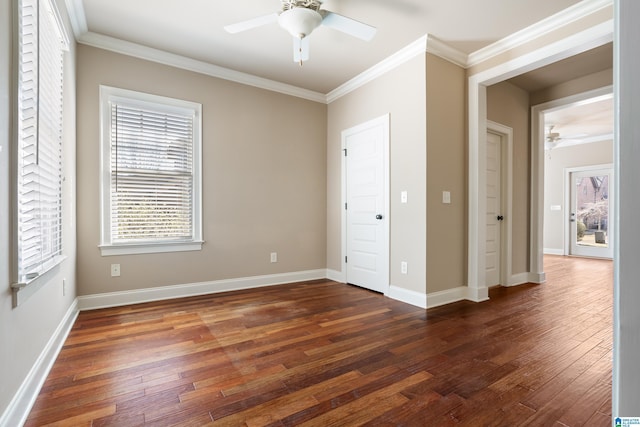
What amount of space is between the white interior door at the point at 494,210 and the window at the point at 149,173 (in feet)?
11.6

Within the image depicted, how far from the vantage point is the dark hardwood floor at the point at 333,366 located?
5.13 feet

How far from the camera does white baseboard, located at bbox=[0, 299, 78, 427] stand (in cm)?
142

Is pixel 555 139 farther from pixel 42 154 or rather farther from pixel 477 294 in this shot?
pixel 42 154

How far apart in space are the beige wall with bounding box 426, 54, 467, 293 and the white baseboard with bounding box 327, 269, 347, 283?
1.38m

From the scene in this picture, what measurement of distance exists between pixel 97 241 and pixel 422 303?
3.26 meters

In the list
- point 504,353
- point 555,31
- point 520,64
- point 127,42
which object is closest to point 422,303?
point 504,353

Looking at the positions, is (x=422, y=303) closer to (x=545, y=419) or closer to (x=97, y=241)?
(x=545, y=419)

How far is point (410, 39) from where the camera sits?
326 centimetres

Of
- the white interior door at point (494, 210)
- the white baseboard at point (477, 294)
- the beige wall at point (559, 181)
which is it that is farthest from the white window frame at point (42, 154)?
the beige wall at point (559, 181)

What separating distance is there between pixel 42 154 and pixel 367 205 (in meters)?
3.09

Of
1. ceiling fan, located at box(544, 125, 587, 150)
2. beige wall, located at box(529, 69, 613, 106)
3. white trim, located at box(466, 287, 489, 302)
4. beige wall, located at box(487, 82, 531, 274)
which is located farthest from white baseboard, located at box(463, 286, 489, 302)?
ceiling fan, located at box(544, 125, 587, 150)

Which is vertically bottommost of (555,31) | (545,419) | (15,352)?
(545,419)

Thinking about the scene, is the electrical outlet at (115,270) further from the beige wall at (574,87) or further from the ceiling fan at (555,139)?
the ceiling fan at (555,139)

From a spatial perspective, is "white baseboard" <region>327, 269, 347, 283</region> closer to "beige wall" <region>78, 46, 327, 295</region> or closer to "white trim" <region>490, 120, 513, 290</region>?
"beige wall" <region>78, 46, 327, 295</region>
